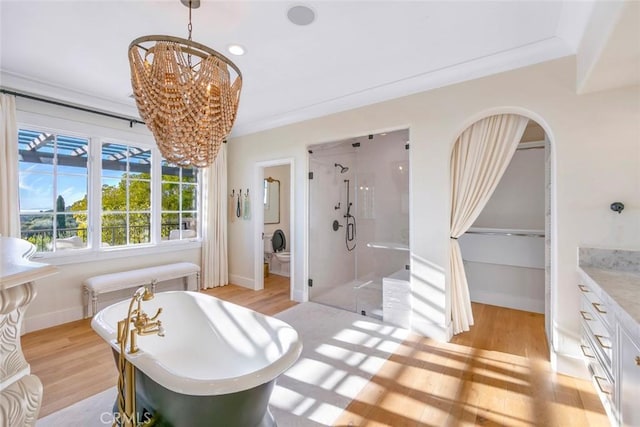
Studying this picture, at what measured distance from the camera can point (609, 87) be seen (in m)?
2.15

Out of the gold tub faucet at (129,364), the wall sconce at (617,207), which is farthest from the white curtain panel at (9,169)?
the wall sconce at (617,207)

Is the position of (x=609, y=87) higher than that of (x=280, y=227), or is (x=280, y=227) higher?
(x=609, y=87)

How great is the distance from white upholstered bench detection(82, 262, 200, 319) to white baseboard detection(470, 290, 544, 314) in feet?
13.5

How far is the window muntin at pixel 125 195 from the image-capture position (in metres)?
3.73

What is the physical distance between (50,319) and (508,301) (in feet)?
18.4

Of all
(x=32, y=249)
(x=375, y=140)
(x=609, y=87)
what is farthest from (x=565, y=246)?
(x=32, y=249)

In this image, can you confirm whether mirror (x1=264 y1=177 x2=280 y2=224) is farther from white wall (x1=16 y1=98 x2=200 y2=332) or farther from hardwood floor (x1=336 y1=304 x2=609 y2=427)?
hardwood floor (x1=336 y1=304 x2=609 y2=427)

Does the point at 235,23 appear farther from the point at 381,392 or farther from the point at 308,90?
the point at 381,392

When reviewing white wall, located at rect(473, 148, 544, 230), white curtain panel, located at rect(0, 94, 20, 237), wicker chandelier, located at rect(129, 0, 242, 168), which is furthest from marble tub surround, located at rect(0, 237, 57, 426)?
white wall, located at rect(473, 148, 544, 230)

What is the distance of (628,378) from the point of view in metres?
1.39

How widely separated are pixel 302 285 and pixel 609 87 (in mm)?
3721

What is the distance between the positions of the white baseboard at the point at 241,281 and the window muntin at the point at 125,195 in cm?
149

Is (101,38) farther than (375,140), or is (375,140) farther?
(375,140)

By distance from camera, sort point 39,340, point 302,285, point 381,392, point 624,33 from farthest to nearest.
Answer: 1. point 302,285
2. point 39,340
3. point 381,392
4. point 624,33
